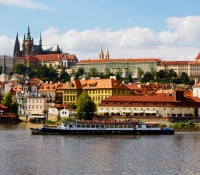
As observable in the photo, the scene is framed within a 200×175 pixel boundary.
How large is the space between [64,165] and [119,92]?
56.2 meters

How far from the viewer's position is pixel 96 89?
95438 mm

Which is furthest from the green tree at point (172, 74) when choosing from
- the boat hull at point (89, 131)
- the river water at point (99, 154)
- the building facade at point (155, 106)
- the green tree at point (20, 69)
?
the river water at point (99, 154)

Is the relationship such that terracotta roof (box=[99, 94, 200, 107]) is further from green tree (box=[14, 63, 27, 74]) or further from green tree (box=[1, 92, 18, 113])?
green tree (box=[14, 63, 27, 74])

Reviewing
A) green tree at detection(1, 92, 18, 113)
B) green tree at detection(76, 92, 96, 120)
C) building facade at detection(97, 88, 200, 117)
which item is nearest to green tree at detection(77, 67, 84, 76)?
green tree at detection(1, 92, 18, 113)

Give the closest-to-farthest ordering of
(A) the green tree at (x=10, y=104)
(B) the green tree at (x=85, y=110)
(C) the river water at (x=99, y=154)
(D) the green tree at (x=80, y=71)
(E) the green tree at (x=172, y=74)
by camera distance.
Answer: (C) the river water at (x=99, y=154), (B) the green tree at (x=85, y=110), (A) the green tree at (x=10, y=104), (E) the green tree at (x=172, y=74), (D) the green tree at (x=80, y=71)

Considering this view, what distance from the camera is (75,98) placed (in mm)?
96688

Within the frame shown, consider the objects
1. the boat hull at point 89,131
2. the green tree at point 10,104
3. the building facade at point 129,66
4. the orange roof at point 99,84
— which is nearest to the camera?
the boat hull at point 89,131

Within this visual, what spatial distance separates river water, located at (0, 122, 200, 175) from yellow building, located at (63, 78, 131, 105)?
116 feet

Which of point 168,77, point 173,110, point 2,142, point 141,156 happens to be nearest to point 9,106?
point 173,110

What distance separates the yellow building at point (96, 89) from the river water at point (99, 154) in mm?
35419

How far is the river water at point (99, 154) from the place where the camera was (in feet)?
120

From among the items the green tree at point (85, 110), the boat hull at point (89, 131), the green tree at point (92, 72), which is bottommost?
the boat hull at point (89, 131)

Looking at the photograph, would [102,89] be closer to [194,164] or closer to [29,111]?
[29,111]

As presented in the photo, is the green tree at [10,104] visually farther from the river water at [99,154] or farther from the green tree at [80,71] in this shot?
the green tree at [80,71]
